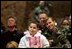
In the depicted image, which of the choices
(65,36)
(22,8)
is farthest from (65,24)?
(22,8)

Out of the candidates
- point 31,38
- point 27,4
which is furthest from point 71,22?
point 27,4

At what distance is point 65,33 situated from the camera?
264 cm

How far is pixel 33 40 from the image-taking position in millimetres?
2545

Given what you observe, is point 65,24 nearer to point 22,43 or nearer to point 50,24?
point 50,24

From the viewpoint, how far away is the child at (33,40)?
254 centimetres

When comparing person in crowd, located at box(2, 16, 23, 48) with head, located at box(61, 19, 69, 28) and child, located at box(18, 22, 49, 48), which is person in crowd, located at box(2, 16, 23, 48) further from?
head, located at box(61, 19, 69, 28)

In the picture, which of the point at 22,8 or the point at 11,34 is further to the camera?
the point at 22,8

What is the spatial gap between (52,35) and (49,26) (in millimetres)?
87

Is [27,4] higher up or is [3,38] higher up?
[27,4]

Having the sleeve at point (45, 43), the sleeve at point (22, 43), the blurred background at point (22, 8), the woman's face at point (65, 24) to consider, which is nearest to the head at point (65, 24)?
the woman's face at point (65, 24)

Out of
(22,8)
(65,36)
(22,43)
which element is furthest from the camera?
(22,8)

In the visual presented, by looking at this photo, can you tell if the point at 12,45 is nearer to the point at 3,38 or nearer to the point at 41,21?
the point at 3,38

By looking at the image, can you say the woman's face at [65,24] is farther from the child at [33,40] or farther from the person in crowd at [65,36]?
the child at [33,40]

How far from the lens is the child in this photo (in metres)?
2.54
